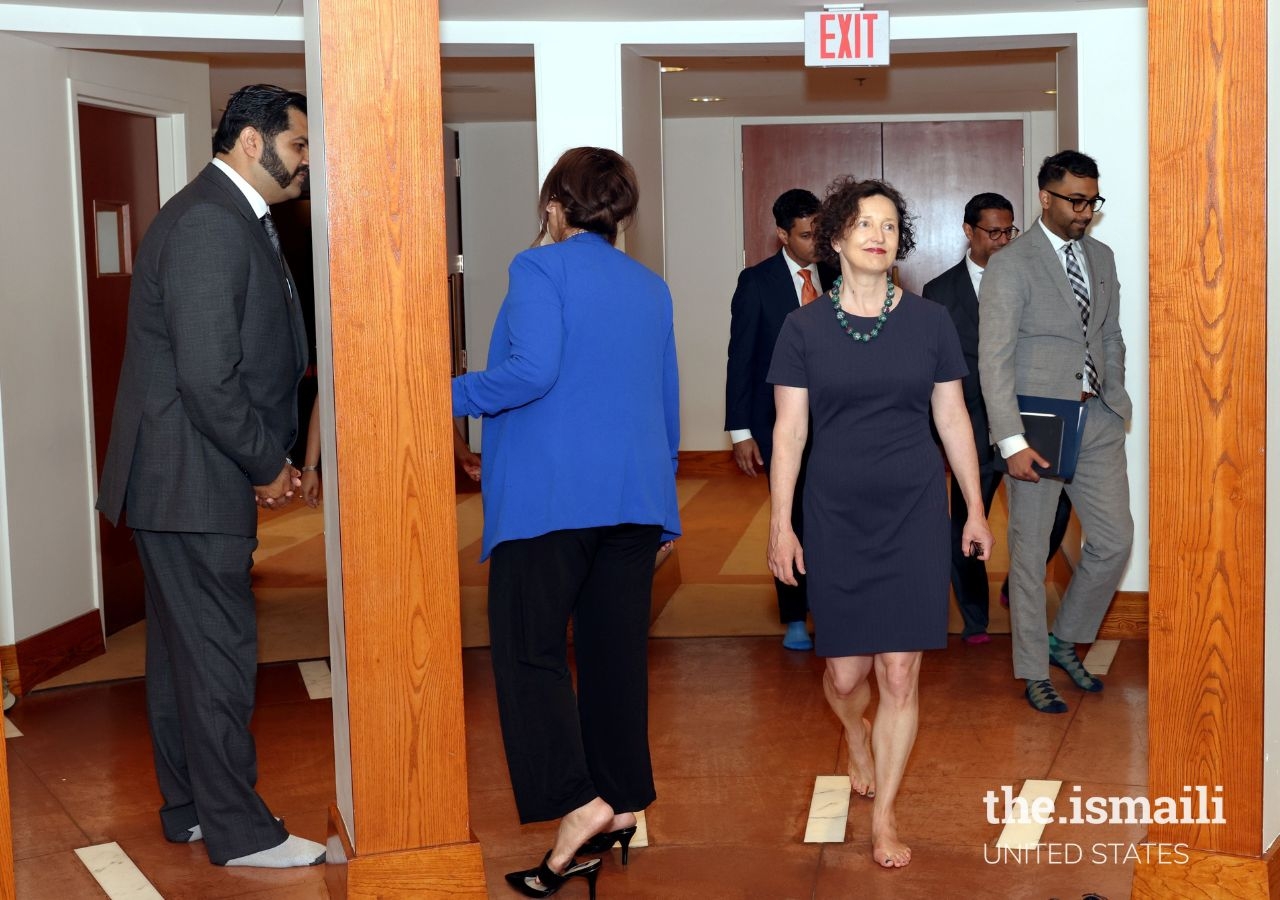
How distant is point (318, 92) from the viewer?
2873 mm

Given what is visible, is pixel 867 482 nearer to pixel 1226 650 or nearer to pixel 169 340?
pixel 1226 650

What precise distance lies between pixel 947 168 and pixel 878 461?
7991 millimetres

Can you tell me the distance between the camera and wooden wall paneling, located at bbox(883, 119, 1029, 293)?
1100 centimetres

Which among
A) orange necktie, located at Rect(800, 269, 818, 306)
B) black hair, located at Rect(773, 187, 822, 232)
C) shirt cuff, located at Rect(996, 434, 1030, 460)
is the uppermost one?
black hair, located at Rect(773, 187, 822, 232)

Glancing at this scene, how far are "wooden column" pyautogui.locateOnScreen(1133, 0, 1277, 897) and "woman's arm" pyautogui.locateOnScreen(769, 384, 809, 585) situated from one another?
91cm

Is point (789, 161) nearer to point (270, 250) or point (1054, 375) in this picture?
point (1054, 375)

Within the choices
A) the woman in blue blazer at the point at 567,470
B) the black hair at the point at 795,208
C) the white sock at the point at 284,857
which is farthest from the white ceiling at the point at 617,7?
the white sock at the point at 284,857

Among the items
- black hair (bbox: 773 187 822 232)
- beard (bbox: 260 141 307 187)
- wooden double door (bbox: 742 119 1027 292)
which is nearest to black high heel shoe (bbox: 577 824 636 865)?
beard (bbox: 260 141 307 187)

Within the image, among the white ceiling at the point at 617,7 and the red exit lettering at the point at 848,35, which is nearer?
the white ceiling at the point at 617,7

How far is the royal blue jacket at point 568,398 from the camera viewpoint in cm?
326

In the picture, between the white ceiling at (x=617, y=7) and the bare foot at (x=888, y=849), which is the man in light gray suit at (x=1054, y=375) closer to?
the white ceiling at (x=617, y=7)

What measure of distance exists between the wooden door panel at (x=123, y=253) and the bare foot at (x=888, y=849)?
3.80 m

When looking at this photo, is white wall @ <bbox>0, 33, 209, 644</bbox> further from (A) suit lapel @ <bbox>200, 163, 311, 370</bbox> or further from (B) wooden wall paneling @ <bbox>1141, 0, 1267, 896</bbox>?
(B) wooden wall paneling @ <bbox>1141, 0, 1267, 896</bbox>

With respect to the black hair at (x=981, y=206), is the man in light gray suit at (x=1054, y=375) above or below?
below
